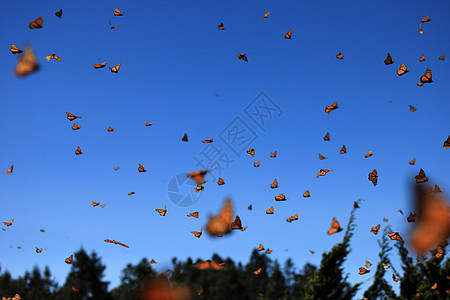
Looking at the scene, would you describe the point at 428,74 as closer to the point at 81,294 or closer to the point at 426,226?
the point at 426,226

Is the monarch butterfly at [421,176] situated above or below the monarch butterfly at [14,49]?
below

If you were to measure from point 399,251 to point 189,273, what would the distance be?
6765 centimetres

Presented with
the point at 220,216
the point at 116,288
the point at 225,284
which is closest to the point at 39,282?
the point at 116,288

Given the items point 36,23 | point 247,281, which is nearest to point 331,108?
point 36,23

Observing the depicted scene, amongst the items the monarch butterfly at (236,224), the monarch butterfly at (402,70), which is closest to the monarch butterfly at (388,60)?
the monarch butterfly at (402,70)

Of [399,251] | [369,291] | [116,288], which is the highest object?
[116,288]

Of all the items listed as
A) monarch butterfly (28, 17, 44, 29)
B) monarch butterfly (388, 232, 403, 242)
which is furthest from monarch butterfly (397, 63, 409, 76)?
monarch butterfly (28, 17, 44, 29)

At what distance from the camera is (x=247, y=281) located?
60.5 m

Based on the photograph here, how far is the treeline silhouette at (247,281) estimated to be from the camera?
Answer: 11672 mm

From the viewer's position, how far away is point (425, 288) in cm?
1322

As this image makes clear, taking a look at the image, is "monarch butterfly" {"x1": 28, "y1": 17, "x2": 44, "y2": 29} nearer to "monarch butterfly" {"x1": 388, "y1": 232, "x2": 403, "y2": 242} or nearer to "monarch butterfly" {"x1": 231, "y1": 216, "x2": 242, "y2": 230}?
"monarch butterfly" {"x1": 231, "y1": 216, "x2": 242, "y2": 230}

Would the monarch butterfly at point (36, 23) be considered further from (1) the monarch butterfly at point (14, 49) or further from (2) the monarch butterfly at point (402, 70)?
(2) the monarch butterfly at point (402, 70)

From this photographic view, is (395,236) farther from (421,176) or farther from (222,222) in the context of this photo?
(222,222)

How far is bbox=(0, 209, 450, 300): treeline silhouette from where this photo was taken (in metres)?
11.7
